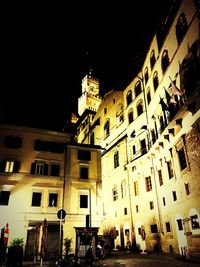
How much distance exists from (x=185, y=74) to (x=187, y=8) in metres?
5.57

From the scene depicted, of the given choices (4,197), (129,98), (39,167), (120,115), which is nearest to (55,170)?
(39,167)

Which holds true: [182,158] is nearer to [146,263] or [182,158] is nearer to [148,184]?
[146,263]

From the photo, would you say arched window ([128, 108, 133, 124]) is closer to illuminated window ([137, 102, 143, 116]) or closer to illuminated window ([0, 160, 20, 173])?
illuminated window ([137, 102, 143, 116])

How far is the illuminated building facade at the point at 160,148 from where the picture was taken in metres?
18.3

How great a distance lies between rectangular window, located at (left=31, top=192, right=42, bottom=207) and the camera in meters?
25.8

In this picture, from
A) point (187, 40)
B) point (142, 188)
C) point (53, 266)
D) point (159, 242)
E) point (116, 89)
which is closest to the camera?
point (53, 266)

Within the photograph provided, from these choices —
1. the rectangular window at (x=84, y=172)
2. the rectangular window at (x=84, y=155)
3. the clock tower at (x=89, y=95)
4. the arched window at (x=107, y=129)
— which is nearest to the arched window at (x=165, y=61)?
the rectangular window at (x=84, y=155)

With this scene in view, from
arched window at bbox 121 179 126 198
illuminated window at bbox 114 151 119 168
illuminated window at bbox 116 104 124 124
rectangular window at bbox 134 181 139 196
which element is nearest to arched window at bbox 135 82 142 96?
illuminated window at bbox 116 104 124 124

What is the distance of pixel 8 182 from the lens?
25.9 m

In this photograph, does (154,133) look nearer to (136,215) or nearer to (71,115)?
(136,215)

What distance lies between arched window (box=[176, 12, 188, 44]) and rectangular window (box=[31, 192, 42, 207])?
70.3ft

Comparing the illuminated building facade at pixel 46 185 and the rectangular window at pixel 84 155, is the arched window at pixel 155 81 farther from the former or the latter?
the rectangular window at pixel 84 155

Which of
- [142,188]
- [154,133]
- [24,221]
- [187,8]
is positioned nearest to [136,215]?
[142,188]

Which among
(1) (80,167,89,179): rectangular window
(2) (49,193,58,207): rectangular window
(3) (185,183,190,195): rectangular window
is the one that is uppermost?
(1) (80,167,89,179): rectangular window
